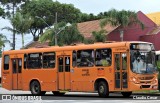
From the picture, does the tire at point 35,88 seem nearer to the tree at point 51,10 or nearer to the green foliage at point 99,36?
the green foliage at point 99,36

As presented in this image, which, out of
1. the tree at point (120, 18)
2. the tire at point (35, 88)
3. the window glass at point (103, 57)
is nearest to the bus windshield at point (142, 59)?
the window glass at point (103, 57)

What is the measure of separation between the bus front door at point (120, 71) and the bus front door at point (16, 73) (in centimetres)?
814

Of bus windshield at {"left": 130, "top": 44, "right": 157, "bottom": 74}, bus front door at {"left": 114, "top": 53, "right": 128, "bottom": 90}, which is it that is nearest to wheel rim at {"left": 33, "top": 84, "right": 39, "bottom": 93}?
bus front door at {"left": 114, "top": 53, "right": 128, "bottom": 90}

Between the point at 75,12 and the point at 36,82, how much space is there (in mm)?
69868

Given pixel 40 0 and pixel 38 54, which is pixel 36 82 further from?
pixel 40 0

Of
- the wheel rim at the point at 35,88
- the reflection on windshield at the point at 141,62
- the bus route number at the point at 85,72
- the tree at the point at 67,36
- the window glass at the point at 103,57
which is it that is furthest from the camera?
the tree at the point at 67,36

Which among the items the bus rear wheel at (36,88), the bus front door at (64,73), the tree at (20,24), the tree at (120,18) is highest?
the tree at (20,24)

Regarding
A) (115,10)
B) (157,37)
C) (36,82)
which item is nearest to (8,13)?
(157,37)

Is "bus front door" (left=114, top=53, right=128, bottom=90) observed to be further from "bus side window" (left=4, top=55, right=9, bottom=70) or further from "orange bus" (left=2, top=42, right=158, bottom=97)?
"bus side window" (left=4, top=55, right=9, bottom=70)

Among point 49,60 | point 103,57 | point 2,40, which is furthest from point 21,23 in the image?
point 103,57

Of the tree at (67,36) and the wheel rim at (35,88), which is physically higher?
the tree at (67,36)

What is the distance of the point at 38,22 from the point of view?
9906cm

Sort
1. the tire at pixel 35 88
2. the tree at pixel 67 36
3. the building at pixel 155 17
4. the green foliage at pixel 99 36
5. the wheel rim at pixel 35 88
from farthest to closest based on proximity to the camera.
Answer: the building at pixel 155 17 < the tree at pixel 67 36 < the green foliage at pixel 99 36 < the wheel rim at pixel 35 88 < the tire at pixel 35 88

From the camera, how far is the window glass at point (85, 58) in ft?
83.5
